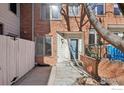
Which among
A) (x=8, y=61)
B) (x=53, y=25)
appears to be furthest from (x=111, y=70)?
(x=53, y=25)

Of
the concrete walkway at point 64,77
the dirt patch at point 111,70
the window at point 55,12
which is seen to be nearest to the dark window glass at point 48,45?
the window at point 55,12

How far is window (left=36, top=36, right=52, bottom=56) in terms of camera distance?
13352 millimetres

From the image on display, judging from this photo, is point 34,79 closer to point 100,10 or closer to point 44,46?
point 44,46

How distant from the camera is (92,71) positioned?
25.6 ft

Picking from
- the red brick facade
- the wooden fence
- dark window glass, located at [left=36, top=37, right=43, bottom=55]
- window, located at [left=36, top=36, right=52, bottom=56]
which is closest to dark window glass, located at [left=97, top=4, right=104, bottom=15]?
the red brick facade

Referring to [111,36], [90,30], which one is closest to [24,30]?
[90,30]

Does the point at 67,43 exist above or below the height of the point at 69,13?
below

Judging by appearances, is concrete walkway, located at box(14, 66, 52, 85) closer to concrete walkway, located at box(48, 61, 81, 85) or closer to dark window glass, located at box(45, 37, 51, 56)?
concrete walkway, located at box(48, 61, 81, 85)

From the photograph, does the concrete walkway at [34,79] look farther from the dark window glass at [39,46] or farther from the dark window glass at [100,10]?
the dark window glass at [100,10]

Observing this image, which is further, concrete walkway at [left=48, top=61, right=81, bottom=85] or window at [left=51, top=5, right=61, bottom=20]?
window at [left=51, top=5, right=61, bottom=20]

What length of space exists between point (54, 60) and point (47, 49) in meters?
0.74

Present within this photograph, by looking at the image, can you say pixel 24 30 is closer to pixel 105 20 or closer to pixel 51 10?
pixel 51 10

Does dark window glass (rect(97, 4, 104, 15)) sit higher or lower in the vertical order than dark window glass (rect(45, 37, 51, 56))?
higher

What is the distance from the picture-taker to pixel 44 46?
44.0 ft
